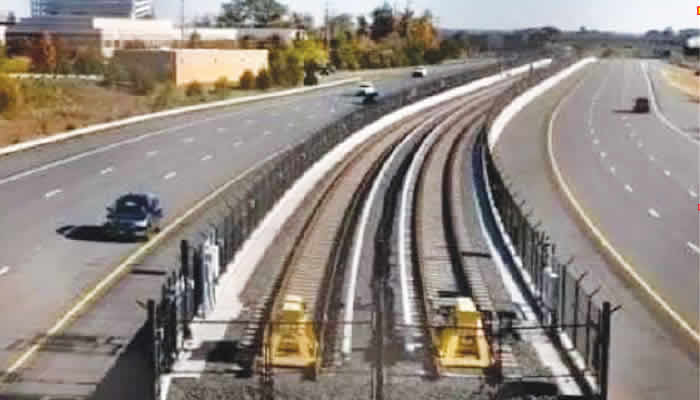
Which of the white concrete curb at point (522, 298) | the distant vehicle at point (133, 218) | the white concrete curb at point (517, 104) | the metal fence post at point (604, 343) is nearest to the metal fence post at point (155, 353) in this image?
the white concrete curb at point (522, 298)

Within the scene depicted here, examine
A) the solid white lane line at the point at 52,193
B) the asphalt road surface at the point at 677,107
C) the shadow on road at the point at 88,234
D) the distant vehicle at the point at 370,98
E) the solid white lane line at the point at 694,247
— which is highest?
the shadow on road at the point at 88,234

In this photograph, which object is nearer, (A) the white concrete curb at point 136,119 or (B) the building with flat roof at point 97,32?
(A) the white concrete curb at point 136,119

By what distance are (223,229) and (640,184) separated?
18.7 metres

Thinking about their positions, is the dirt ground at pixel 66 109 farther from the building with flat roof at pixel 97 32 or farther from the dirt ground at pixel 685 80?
the dirt ground at pixel 685 80

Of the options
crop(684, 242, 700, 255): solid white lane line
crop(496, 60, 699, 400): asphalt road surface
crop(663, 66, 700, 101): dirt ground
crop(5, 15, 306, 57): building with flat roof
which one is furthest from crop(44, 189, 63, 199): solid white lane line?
crop(663, 66, 700, 101): dirt ground

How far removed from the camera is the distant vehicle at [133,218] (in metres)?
22.5

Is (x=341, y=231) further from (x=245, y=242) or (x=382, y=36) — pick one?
(x=382, y=36)

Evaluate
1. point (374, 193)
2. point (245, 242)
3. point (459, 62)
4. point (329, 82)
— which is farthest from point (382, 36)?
point (245, 242)

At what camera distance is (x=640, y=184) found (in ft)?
116

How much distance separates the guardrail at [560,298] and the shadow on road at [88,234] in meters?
6.60

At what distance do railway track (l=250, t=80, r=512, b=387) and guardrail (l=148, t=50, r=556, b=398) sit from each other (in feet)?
2.48

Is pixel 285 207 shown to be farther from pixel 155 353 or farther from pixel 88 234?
pixel 155 353

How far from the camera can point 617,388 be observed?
1334 centimetres

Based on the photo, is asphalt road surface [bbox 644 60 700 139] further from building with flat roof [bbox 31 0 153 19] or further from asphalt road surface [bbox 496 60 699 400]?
building with flat roof [bbox 31 0 153 19]
